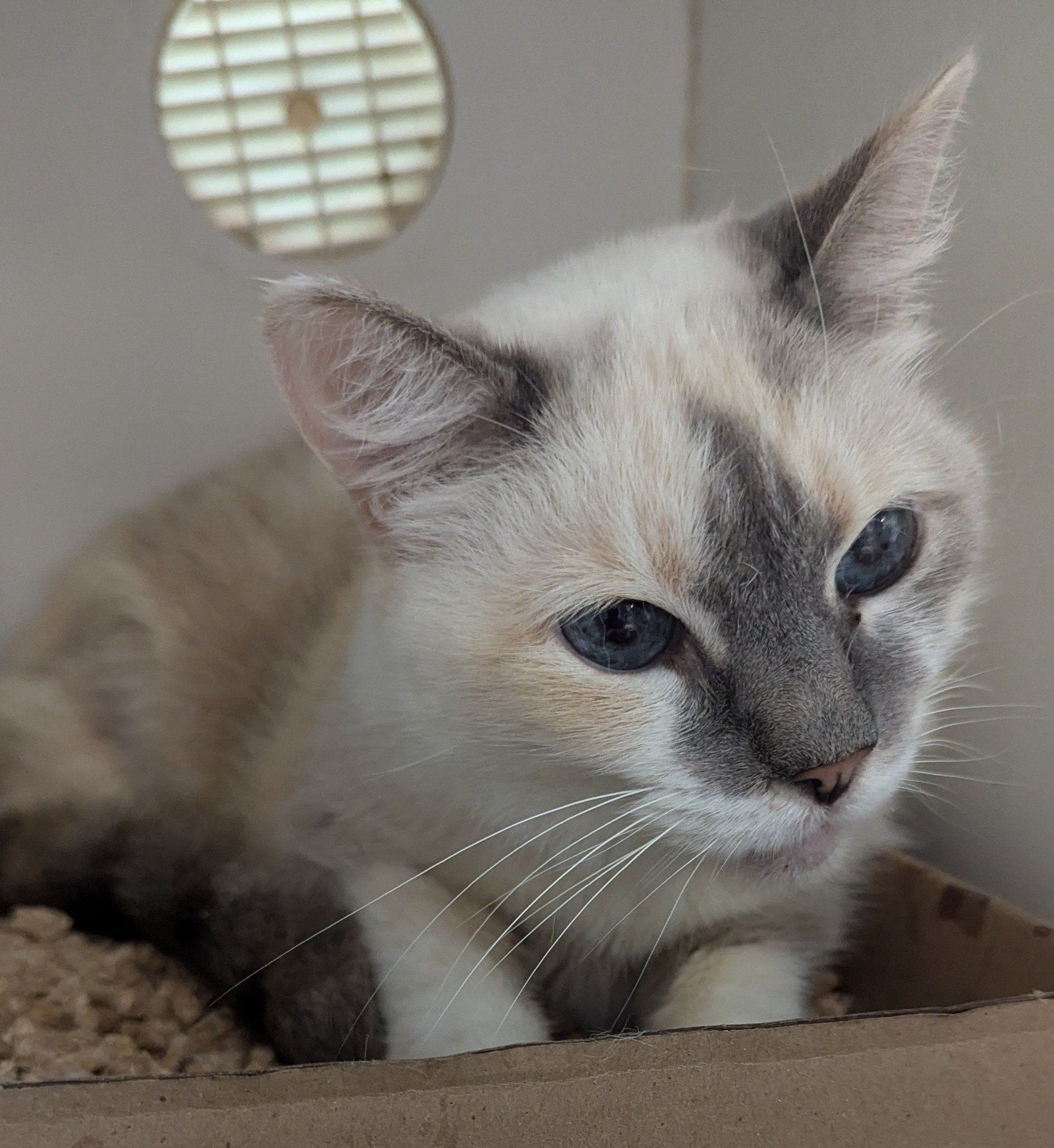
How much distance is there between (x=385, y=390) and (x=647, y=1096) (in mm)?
669

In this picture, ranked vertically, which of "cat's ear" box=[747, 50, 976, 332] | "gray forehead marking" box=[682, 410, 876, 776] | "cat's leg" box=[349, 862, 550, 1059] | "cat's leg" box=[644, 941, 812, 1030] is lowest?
"cat's leg" box=[644, 941, 812, 1030]

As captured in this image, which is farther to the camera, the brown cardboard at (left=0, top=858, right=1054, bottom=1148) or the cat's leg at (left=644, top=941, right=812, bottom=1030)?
the cat's leg at (left=644, top=941, right=812, bottom=1030)

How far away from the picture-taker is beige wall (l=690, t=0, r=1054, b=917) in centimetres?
130

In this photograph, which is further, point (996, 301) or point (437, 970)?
point (996, 301)

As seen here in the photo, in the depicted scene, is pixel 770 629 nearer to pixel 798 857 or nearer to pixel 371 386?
pixel 798 857

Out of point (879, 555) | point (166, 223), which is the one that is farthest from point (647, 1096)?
point (166, 223)

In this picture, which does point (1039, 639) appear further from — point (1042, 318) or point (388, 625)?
point (388, 625)

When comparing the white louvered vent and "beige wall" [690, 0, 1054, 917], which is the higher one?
the white louvered vent

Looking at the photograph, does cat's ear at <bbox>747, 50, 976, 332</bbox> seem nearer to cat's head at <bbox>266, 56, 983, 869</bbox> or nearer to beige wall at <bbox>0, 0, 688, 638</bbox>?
cat's head at <bbox>266, 56, 983, 869</bbox>

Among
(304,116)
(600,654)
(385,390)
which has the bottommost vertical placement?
(600,654)

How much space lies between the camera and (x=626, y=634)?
1021 millimetres

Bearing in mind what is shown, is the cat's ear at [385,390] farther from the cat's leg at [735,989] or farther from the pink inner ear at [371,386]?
the cat's leg at [735,989]

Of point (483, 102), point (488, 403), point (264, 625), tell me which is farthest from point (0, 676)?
point (483, 102)

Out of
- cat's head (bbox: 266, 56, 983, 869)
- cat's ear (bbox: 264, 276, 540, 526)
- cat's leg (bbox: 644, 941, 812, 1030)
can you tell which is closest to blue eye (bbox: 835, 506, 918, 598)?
cat's head (bbox: 266, 56, 983, 869)
